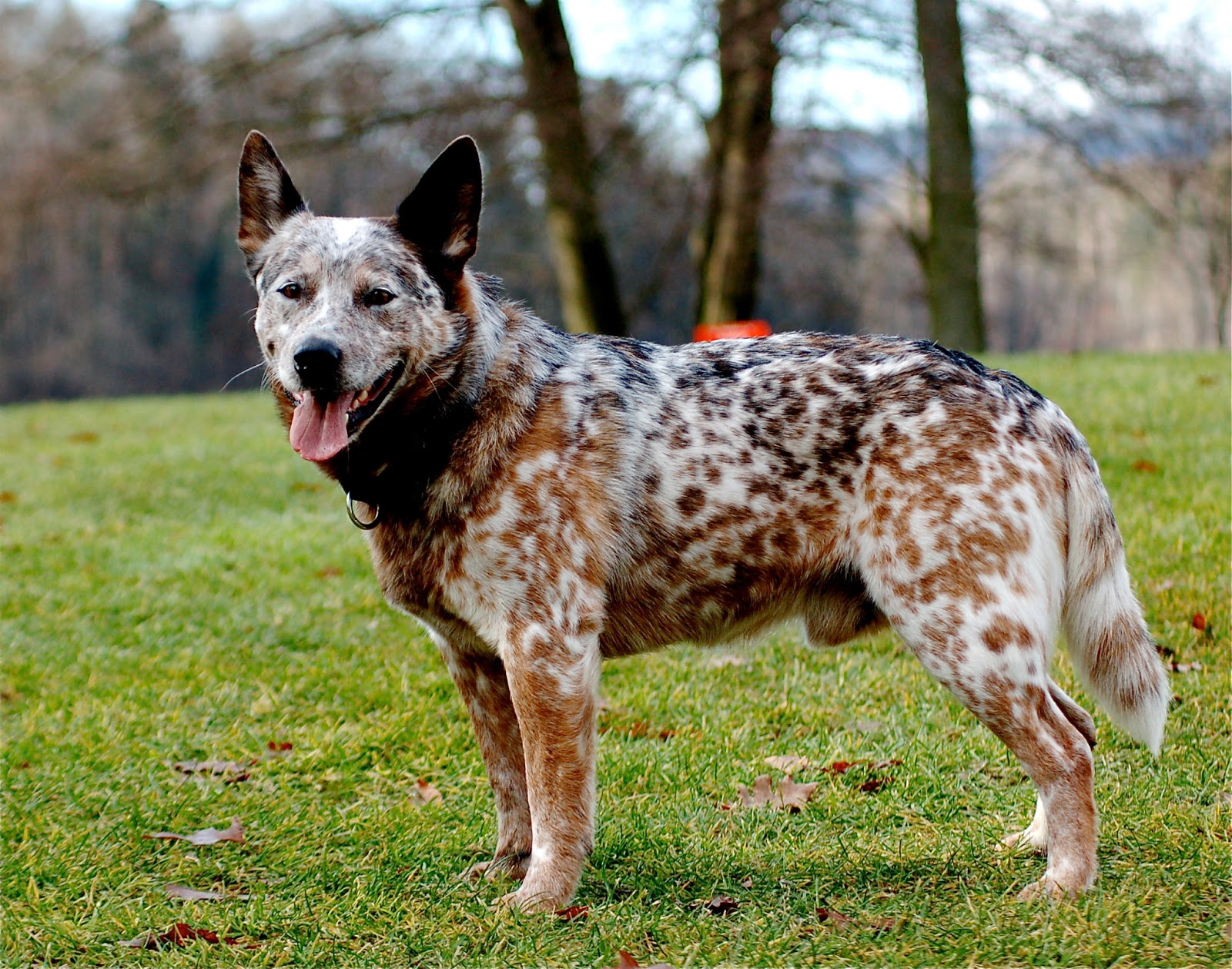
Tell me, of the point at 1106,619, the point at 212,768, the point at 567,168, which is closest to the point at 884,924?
the point at 1106,619

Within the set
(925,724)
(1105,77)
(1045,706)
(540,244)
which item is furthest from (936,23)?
(540,244)

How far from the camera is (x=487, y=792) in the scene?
14.1ft

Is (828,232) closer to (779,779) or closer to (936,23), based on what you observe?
(936,23)

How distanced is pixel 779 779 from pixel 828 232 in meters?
22.1

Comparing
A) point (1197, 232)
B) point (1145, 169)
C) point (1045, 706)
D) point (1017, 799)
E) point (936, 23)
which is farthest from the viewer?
point (1197, 232)

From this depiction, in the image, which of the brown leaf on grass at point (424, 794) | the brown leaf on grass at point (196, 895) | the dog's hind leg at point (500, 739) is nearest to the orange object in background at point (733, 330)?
the brown leaf on grass at point (424, 794)

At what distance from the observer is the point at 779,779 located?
4266 millimetres

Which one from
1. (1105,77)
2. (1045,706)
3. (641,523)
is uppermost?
(1105,77)

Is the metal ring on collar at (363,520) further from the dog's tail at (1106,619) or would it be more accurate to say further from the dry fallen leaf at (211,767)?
the dog's tail at (1106,619)

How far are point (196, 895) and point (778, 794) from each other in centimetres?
190

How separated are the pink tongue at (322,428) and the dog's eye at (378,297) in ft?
0.92

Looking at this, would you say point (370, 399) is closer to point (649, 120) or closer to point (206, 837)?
point (206, 837)

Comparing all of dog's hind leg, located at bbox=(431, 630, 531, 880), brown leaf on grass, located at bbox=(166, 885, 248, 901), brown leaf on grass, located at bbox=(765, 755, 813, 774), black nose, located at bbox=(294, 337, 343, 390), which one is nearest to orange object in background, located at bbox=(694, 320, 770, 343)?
brown leaf on grass, located at bbox=(765, 755, 813, 774)

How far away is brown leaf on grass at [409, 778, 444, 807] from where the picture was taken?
4.25m
